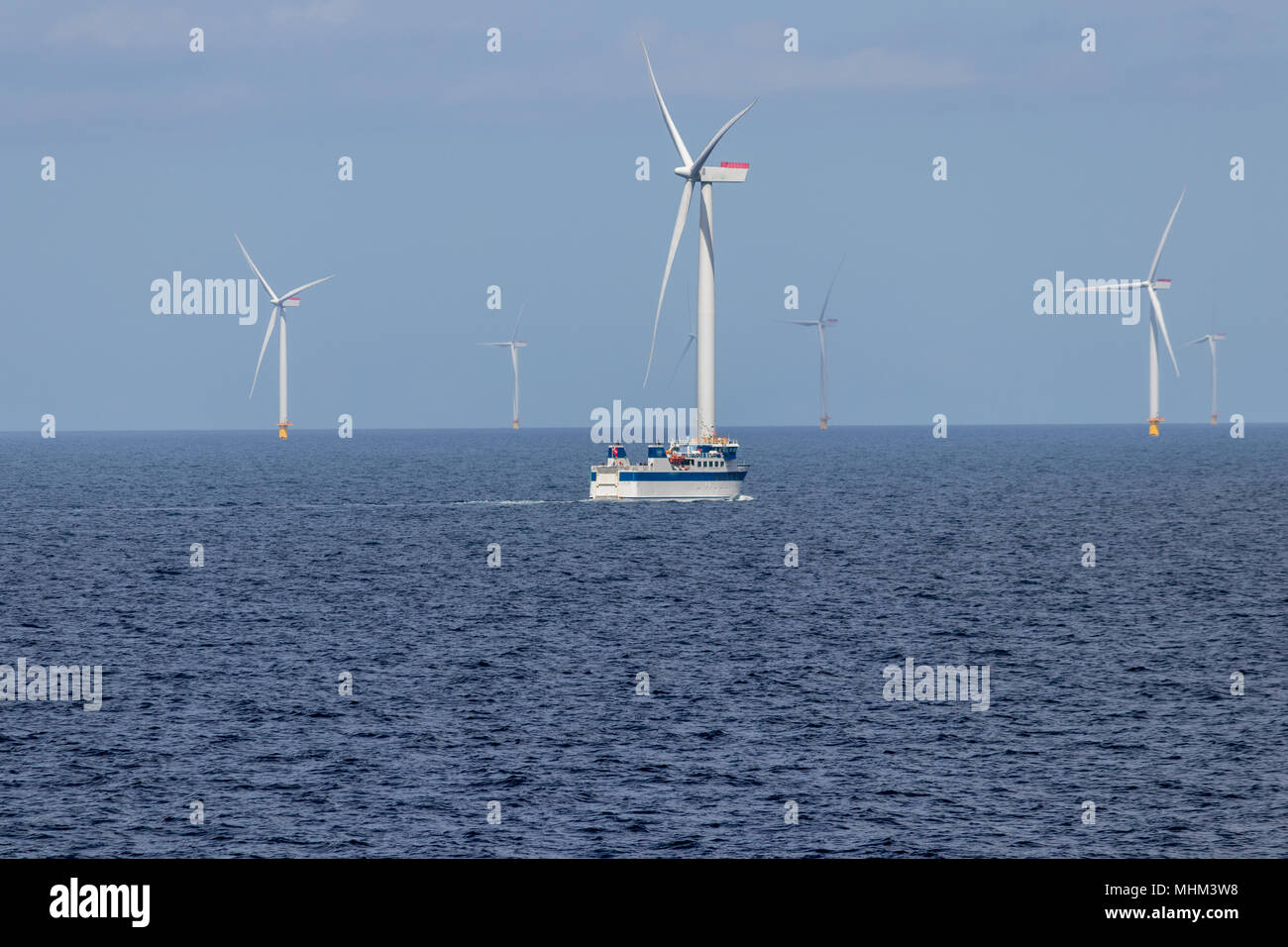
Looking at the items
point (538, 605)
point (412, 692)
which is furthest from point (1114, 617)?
point (412, 692)

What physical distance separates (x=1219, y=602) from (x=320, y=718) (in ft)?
228

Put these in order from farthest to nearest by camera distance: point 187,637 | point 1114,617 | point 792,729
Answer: point 1114,617 → point 187,637 → point 792,729

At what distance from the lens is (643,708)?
63.4 metres

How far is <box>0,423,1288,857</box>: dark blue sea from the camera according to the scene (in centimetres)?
4481

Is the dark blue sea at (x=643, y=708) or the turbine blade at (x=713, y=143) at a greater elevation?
the turbine blade at (x=713, y=143)

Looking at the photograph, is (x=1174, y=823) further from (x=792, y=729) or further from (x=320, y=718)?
(x=320, y=718)

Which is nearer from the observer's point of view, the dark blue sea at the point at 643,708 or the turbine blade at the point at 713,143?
the dark blue sea at the point at 643,708

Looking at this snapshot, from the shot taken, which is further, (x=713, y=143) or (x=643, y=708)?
(x=713, y=143)

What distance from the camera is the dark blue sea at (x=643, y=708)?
147ft

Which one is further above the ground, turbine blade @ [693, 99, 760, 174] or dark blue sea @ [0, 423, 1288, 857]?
turbine blade @ [693, 99, 760, 174]
